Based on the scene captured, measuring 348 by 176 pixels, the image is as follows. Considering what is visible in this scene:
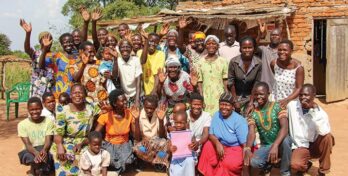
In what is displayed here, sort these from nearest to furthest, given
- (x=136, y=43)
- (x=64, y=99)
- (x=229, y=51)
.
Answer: (x=64, y=99), (x=229, y=51), (x=136, y=43)

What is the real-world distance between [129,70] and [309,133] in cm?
233

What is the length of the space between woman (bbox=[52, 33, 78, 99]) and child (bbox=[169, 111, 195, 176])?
5.42ft

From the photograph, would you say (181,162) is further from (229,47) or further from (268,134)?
(229,47)

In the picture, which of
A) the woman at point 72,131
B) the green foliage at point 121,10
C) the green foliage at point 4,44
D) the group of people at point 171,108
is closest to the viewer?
the group of people at point 171,108

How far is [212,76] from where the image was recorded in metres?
5.01

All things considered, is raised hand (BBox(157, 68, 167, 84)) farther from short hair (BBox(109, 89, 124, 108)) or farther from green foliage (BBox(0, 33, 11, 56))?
green foliage (BBox(0, 33, 11, 56))

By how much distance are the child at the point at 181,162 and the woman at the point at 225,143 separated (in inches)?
5.6

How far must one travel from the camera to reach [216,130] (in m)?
4.45

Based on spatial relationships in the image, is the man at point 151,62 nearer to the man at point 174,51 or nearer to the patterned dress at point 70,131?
the man at point 174,51

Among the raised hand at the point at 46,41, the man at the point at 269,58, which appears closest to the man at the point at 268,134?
the man at the point at 269,58

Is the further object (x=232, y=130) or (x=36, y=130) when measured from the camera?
(x=36, y=130)

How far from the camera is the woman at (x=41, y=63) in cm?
527

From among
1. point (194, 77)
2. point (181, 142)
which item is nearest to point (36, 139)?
point (181, 142)

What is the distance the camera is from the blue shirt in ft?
14.4
